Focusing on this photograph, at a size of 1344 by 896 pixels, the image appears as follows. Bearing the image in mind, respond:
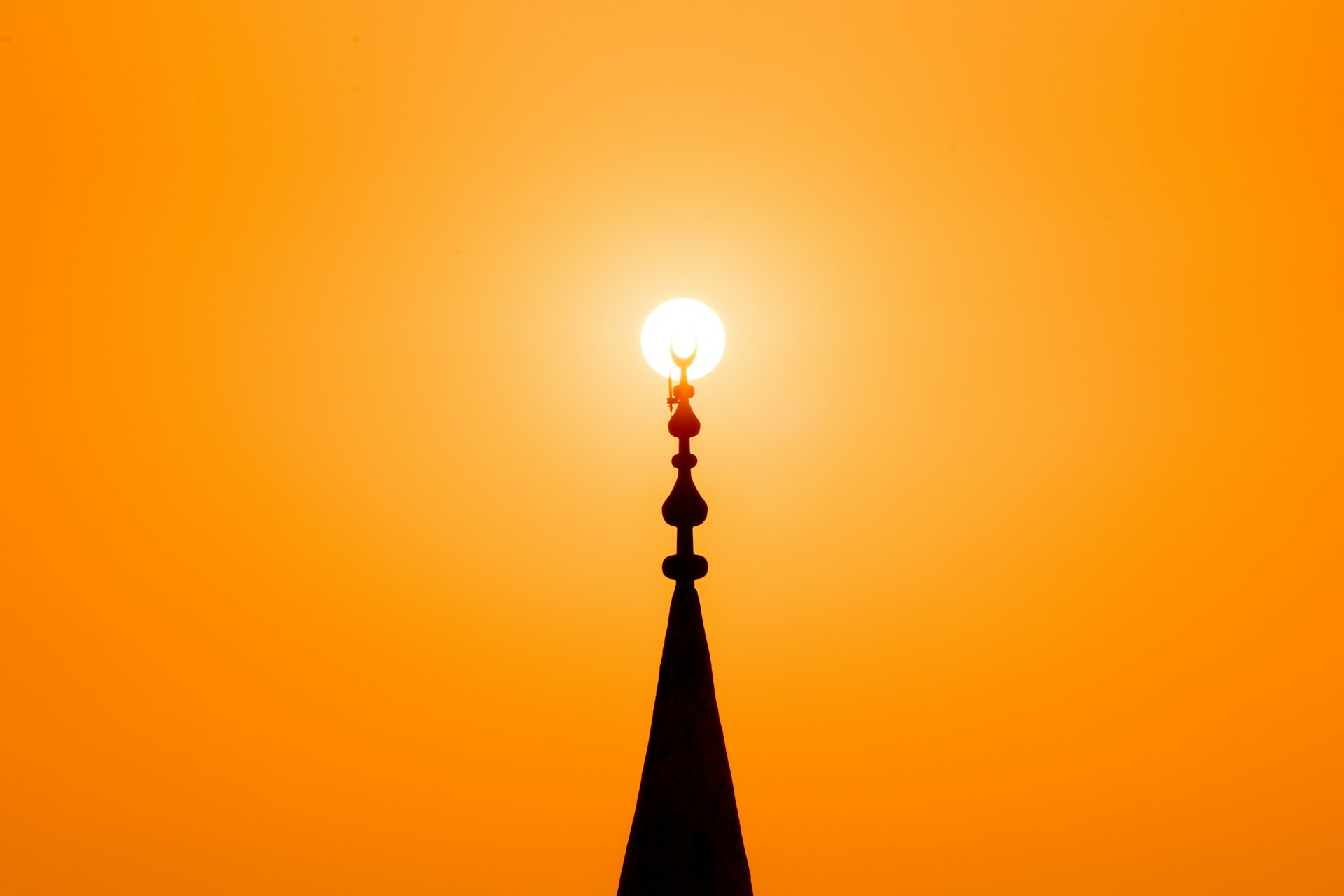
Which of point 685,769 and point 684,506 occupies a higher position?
point 684,506

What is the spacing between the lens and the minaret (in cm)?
222

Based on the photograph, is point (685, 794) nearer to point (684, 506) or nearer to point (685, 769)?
point (685, 769)

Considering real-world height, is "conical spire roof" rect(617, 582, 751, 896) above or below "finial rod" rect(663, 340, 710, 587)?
below

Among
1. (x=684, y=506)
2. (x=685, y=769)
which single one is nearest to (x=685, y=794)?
(x=685, y=769)

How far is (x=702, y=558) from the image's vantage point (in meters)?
2.36

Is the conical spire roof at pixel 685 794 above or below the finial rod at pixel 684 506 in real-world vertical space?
below

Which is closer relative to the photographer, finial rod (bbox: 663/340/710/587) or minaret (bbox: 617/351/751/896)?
minaret (bbox: 617/351/751/896)

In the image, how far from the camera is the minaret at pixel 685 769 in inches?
87.4

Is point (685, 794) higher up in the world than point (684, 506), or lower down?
lower down

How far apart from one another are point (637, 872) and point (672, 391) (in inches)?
38.3

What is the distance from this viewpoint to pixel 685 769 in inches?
90.0

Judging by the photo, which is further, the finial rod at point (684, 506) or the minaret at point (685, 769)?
the finial rod at point (684, 506)

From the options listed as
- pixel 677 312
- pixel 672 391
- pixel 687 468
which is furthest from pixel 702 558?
pixel 677 312

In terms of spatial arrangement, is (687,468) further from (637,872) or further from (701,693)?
(637,872)
